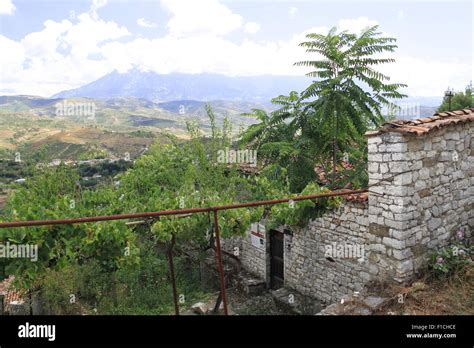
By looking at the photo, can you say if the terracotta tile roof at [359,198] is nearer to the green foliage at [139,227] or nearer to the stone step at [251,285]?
the green foliage at [139,227]

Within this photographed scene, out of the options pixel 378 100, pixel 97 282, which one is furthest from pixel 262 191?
pixel 97 282

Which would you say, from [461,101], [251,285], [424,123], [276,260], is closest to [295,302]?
[276,260]

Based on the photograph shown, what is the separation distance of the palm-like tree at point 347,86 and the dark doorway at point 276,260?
3334 millimetres

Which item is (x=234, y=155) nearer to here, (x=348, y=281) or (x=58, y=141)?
(x=348, y=281)

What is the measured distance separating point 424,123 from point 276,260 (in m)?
6.17

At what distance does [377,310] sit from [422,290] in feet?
2.65

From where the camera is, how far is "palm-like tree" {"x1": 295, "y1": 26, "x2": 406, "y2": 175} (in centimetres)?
826

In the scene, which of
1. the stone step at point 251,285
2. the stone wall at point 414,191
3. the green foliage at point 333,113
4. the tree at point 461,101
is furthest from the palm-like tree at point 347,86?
the tree at point 461,101

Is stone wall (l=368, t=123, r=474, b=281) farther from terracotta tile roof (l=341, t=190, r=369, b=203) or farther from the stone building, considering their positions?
terracotta tile roof (l=341, t=190, r=369, b=203)

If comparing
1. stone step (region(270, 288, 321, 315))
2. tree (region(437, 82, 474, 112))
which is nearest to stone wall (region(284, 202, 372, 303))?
stone step (region(270, 288, 321, 315))

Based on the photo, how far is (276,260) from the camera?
36.1 feet

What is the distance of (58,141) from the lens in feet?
169

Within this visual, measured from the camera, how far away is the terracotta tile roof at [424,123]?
5.77 meters
